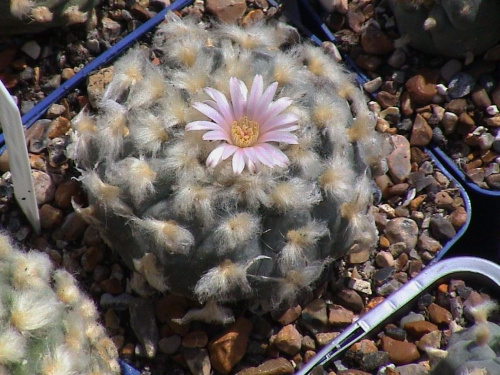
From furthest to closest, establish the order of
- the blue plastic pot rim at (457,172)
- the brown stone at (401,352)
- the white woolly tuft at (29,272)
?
1. the blue plastic pot rim at (457,172)
2. the brown stone at (401,352)
3. the white woolly tuft at (29,272)

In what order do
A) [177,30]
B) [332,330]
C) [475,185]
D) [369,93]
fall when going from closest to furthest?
[177,30]
[332,330]
[475,185]
[369,93]

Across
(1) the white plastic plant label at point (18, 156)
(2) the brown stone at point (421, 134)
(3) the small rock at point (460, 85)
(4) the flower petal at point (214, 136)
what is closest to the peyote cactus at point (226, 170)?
(4) the flower petal at point (214, 136)

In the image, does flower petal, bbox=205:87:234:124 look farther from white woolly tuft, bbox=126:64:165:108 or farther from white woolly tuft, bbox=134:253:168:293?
white woolly tuft, bbox=134:253:168:293

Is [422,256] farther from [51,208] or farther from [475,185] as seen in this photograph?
[51,208]

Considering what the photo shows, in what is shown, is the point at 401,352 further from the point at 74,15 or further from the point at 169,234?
the point at 74,15

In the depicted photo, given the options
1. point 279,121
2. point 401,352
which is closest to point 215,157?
point 279,121

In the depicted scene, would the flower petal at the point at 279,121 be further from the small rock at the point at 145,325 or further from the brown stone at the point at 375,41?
the brown stone at the point at 375,41

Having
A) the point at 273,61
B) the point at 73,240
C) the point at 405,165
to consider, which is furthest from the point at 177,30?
the point at 405,165
